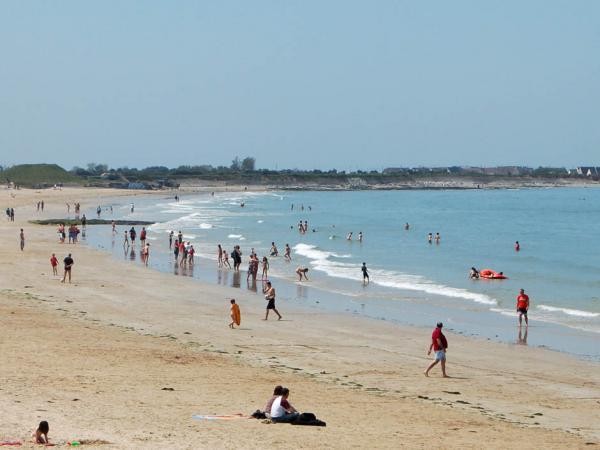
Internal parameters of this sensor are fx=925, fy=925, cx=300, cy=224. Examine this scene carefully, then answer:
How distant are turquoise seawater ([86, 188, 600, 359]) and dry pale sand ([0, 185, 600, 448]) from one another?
3.06 m

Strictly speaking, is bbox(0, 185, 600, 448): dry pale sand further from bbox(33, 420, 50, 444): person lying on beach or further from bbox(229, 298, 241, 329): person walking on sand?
bbox(229, 298, 241, 329): person walking on sand

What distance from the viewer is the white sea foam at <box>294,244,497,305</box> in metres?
31.7

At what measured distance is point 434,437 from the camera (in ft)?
40.1

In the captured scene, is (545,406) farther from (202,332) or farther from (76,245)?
(76,245)

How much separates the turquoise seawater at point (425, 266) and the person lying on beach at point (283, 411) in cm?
1033

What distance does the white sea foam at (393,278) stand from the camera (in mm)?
31689

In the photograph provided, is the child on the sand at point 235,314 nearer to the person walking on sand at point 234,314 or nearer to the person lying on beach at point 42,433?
the person walking on sand at point 234,314

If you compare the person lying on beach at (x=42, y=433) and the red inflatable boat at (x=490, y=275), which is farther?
the red inflatable boat at (x=490, y=275)

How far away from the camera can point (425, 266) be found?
42156 millimetres

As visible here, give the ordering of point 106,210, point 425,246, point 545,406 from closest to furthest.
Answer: point 545,406 → point 425,246 → point 106,210

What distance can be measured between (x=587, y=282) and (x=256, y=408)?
85.3ft

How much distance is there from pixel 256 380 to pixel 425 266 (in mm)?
27323

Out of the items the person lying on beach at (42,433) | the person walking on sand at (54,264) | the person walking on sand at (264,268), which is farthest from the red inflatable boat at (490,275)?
the person lying on beach at (42,433)

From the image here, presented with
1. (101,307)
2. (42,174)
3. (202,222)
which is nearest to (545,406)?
(101,307)
